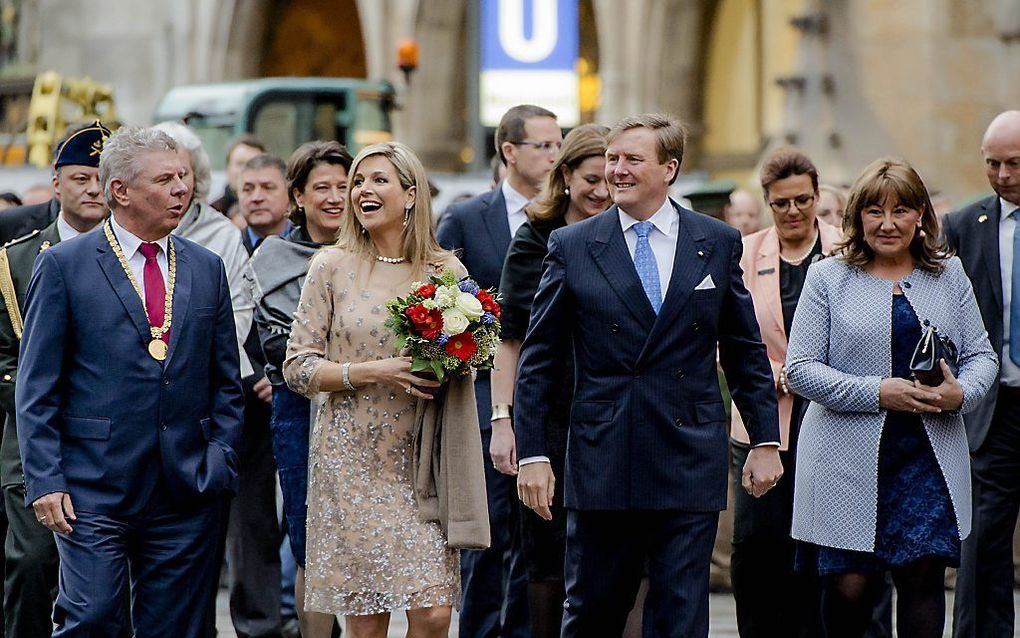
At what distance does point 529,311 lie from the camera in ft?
27.0

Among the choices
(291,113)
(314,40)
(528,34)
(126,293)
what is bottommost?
(126,293)

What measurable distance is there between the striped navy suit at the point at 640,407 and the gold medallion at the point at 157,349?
4.49 feet

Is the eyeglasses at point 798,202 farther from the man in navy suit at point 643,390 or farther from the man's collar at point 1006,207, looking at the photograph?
the man in navy suit at point 643,390

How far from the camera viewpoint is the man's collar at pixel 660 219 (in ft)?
23.2

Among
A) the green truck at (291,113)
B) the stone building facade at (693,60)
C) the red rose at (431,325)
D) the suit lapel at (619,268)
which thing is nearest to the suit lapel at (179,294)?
the red rose at (431,325)

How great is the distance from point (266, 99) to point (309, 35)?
12.6m

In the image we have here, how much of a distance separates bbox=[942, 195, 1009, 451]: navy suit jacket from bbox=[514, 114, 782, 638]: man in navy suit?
1.86 meters

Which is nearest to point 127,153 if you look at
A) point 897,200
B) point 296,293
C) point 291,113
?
point 296,293

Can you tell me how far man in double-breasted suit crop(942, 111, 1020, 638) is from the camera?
852 cm

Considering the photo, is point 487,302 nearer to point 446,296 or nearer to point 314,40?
point 446,296

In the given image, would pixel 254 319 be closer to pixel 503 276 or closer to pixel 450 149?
pixel 503 276

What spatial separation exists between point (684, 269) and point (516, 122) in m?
2.39

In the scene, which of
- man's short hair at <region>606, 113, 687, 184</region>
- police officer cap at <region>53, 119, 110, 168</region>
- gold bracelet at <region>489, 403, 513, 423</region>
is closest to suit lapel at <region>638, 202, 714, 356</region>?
man's short hair at <region>606, 113, 687, 184</region>

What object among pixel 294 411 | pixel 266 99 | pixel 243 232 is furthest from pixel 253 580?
pixel 266 99
